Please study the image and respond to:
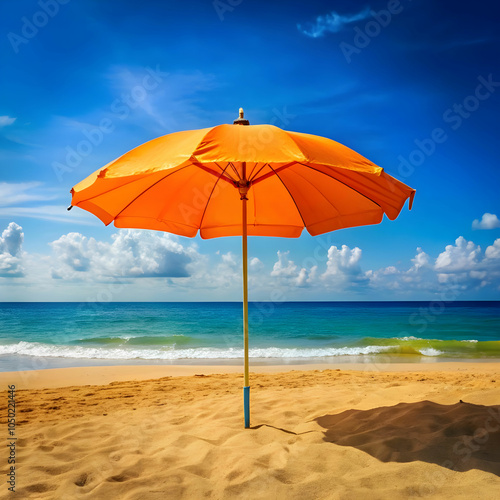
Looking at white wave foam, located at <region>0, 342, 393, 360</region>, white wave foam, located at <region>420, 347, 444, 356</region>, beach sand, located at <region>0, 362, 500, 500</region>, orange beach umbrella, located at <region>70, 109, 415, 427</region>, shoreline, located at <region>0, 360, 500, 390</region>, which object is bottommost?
white wave foam, located at <region>0, 342, 393, 360</region>

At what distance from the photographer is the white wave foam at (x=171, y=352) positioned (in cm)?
1316

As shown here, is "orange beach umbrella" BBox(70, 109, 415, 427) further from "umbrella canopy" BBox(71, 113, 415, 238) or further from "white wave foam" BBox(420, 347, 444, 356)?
"white wave foam" BBox(420, 347, 444, 356)

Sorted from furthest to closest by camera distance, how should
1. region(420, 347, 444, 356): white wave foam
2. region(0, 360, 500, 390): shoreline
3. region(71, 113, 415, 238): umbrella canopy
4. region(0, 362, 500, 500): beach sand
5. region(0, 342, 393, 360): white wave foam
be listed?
region(420, 347, 444, 356): white wave foam, region(0, 342, 393, 360): white wave foam, region(0, 360, 500, 390): shoreline, region(71, 113, 415, 238): umbrella canopy, region(0, 362, 500, 500): beach sand

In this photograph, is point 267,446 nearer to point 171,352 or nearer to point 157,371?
point 157,371

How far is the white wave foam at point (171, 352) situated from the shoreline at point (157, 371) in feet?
9.24

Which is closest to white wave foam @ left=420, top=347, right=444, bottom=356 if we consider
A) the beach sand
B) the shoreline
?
the shoreline

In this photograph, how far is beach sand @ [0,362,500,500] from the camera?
251 cm

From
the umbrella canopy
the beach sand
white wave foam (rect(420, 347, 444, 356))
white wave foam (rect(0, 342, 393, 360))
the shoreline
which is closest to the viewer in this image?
the beach sand

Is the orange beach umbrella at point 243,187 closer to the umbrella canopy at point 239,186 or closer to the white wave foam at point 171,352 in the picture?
the umbrella canopy at point 239,186

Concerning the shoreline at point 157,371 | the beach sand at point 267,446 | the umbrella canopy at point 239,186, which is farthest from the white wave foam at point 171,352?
the umbrella canopy at point 239,186

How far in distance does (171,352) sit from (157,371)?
4645mm

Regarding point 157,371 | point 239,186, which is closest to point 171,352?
point 157,371

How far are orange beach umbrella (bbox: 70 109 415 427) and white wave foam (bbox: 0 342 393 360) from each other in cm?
877

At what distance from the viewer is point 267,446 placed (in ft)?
10.4
